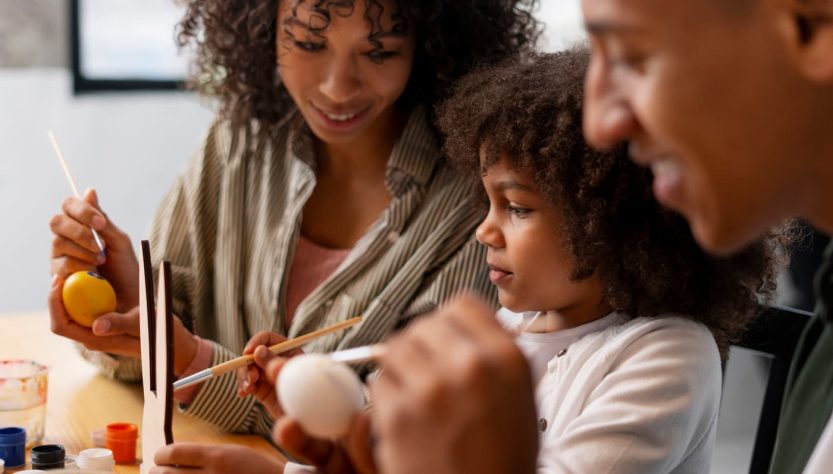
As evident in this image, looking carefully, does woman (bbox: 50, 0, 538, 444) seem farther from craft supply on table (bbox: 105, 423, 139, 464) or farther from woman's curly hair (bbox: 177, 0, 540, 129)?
craft supply on table (bbox: 105, 423, 139, 464)

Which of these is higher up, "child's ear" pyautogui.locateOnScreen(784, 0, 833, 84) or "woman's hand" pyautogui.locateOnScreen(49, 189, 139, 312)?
"child's ear" pyautogui.locateOnScreen(784, 0, 833, 84)

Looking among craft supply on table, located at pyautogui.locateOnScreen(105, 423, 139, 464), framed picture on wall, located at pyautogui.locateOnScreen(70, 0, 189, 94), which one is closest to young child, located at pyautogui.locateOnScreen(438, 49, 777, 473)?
craft supply on table, located at pyautogui.locateOnScreen(105, 423, 139, 464)

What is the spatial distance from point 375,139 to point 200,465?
0.83 metres

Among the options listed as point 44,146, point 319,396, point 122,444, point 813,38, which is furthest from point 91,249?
point 44,146

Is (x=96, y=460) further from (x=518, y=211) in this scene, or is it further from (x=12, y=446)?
(x=518, y=211)

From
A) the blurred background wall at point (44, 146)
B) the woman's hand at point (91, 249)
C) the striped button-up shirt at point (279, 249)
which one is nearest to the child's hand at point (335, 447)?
the striped button-up shirt at point (279, 249)

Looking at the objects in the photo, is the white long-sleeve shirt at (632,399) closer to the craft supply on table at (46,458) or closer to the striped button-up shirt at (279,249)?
the striped button-up shirt at (279,249)

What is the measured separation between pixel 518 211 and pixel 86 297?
0.63m

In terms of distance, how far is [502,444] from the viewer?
0.64 meters

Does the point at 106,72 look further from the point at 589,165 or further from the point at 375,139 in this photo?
the point at 589,165

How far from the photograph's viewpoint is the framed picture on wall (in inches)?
160

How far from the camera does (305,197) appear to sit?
1.76m

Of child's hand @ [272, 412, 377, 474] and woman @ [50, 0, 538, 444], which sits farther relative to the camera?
woman @ [50, 0, 538, 444]

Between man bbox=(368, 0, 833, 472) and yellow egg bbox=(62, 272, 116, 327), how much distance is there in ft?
3.08
